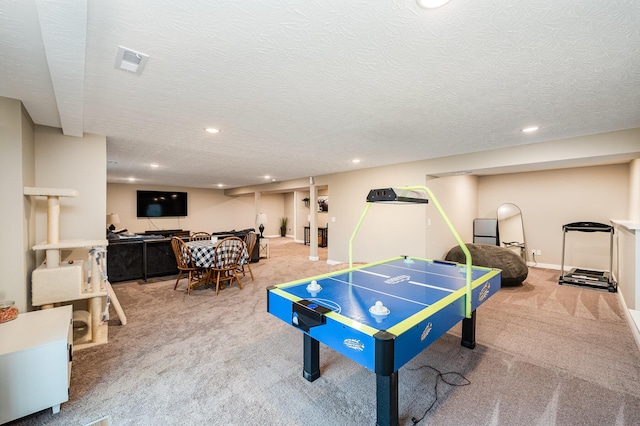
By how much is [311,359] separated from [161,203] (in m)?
9.20

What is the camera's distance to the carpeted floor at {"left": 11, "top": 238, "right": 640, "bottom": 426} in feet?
5.64

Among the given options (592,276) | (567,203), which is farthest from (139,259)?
(567,203)

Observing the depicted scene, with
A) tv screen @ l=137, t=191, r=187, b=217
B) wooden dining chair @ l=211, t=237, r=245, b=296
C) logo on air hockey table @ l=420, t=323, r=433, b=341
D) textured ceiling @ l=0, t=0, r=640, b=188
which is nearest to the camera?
textured ceiling @ l=0, t=0, r=640, b=188

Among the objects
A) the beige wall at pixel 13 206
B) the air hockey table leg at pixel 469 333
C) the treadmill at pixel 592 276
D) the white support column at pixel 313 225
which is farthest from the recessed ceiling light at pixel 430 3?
the white support column at pixel 313 225

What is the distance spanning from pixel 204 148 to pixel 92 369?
2.84m

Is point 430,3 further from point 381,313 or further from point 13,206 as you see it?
point 13,206

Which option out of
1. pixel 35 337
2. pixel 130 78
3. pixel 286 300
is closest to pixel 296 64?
pixel 130 78

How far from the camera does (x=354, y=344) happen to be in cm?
135

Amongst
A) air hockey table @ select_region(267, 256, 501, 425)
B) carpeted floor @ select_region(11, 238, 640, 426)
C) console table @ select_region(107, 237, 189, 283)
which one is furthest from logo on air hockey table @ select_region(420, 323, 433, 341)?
console table @ select_region(107, 237, 189, 283)

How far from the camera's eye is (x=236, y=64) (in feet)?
5.59

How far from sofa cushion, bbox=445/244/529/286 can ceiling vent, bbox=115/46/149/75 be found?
5210 mm

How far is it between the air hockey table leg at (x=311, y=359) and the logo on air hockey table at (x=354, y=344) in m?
0.76

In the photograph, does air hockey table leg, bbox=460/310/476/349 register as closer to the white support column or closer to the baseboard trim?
the baseboard trim

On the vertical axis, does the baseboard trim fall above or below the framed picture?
below
